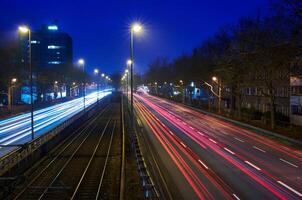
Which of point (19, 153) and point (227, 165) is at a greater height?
point (19, 153)

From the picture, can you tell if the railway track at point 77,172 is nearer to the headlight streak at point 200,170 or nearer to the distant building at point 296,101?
the headlight streak at point 200,170

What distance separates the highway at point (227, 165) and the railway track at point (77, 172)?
3266 millimetres

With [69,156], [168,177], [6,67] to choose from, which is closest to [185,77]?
[6,67]

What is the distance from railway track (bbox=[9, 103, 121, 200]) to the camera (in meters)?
19.8

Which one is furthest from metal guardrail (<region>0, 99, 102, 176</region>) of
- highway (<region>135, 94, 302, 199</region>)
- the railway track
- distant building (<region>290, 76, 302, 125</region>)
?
distant building (<region>290, 76, 302, 125</region>)

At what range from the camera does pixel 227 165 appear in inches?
1022

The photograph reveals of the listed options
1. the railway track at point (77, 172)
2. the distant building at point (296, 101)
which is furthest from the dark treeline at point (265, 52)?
the railway track at point (77, 172)

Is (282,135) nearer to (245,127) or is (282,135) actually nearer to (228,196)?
(245,127)

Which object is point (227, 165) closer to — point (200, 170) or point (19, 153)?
point (200, 170)

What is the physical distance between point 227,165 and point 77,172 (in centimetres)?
902

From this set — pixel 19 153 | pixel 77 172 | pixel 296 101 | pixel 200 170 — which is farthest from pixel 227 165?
pixel 296 101

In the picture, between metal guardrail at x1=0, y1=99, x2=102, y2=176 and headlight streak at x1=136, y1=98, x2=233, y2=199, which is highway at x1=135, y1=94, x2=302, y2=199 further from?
metal guardrail at x1=0, y1=99, x2=102, y2=176

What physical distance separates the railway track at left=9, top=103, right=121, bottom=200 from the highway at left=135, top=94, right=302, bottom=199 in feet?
10.7

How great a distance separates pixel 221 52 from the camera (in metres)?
72.9
